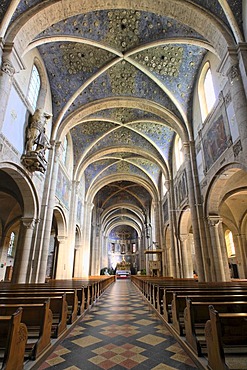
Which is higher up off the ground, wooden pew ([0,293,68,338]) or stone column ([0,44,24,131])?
stone column ([0,44,24,131])

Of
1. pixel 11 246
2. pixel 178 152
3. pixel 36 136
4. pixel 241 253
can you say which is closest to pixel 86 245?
pixel 11 246

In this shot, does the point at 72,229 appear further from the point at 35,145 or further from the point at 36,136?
the point at 36,136

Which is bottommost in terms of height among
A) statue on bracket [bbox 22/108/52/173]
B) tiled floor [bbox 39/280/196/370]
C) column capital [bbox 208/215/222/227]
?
tiled floor [bbox 39/280/196/370]

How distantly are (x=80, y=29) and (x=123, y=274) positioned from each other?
3612 centimetres

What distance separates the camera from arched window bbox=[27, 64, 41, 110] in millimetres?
10617

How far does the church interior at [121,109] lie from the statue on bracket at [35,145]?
0.14 ft

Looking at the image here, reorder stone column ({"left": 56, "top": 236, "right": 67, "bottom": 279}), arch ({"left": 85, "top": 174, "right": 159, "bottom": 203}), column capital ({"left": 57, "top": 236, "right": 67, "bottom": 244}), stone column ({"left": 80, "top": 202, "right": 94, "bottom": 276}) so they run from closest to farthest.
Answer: stone column ({"left": 56, "top": 236, "right": 67, "bottom": 279}) < column capital ({"left": 57, "top": 236, "right": 67, "bottom": 244}) < stone column ({"left": 80, "top": 202, "right": 94, "bottom": 276}) < arch ({"left": 85, "top": 174, "right": 159, "bottom": 203})

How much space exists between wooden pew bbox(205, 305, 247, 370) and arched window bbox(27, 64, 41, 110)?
11019mm

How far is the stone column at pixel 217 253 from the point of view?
9891 mm

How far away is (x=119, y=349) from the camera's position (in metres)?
3.54

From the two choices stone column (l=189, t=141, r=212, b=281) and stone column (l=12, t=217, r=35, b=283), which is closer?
stone column (l=12, t=217, r=35, b=283)

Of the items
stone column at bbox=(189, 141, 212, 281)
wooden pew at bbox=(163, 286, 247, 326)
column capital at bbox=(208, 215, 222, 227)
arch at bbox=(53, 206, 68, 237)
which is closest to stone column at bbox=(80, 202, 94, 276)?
arch at bbox=(53, 206, 68, 237)

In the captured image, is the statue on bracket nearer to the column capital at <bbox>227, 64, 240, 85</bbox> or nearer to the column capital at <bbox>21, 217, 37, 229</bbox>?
the column capital at <bbox>21, 217, 37, 229</bbox>

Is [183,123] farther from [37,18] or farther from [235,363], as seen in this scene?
[235,363]
